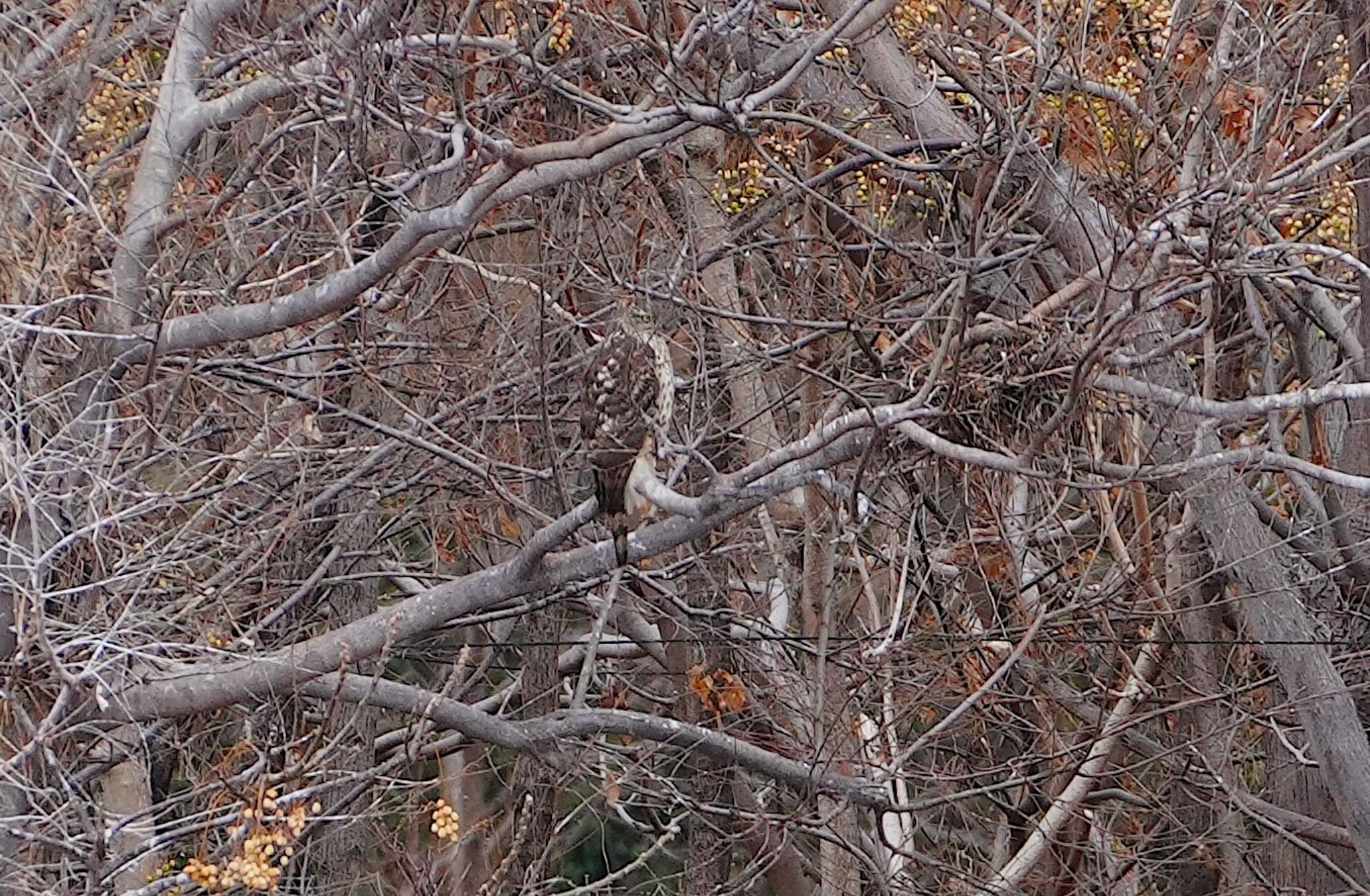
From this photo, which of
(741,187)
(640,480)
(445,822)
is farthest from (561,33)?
(445,822)

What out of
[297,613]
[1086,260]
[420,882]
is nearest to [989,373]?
[1086,260]

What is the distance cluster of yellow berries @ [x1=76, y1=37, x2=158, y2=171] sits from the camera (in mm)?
6898

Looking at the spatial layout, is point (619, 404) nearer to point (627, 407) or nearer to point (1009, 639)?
point (627, 407)

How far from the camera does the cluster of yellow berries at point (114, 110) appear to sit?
22.6 ft

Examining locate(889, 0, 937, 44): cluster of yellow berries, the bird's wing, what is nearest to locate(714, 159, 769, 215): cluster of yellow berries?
locate(889, 0, 937, 44): cluster of yellow berries

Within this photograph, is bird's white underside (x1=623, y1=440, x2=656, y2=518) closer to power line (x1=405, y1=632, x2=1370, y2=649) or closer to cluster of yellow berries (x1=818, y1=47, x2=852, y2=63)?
power line (x1=405, y1=632, x2=1370, y2=649)

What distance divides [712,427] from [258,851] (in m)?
3.68

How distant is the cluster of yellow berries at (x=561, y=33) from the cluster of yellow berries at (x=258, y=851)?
3.08m

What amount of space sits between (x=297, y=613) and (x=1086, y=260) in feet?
13.0

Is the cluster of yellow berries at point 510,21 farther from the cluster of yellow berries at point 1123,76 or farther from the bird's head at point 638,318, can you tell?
the cluster of yellow berries at point 1123,76

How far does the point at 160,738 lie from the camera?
22.8ft

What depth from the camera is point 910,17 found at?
7.98 meters

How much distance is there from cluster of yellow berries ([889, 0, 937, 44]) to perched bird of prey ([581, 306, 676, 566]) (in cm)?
205

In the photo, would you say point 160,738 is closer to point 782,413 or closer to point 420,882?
point 420,882
